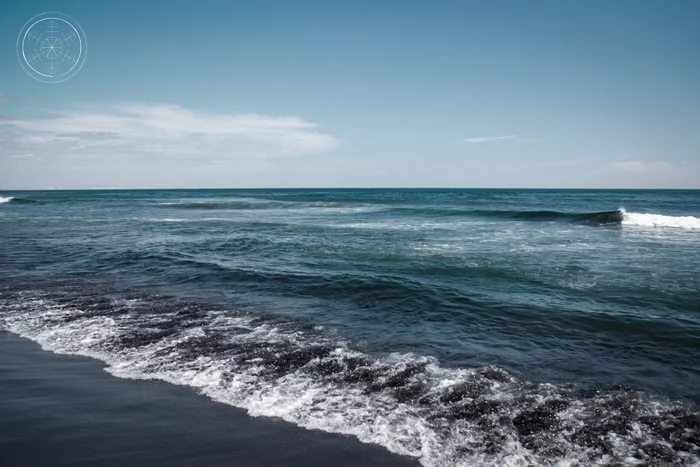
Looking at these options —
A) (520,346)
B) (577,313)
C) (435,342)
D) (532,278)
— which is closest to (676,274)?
(532,278)

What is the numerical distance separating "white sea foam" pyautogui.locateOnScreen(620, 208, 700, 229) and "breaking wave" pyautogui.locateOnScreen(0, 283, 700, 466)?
28076mm

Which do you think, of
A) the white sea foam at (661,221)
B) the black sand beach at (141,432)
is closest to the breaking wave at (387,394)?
the black sand beach at (141,432)

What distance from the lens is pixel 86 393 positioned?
18.9ft

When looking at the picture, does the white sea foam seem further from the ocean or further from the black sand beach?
the black sand beach

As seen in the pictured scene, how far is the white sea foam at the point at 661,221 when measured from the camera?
2732 centimetres

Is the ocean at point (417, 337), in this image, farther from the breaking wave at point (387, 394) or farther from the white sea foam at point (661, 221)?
the white sea foam at point (661, 221)

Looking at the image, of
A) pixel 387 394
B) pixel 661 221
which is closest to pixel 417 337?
pixel 387 394

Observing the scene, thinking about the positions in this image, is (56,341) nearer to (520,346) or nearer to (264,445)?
(264,445)

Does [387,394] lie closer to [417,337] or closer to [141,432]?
[417,337]

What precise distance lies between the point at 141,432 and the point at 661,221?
34.8m

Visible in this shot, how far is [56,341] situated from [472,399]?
7323 mm

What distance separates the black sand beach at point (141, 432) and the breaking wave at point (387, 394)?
0.89 ft

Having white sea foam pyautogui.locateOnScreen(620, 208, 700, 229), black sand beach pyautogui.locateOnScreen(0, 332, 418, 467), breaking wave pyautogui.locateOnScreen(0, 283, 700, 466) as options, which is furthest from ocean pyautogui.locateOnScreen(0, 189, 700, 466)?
white sea foam pyautogui.locateOnScreen(620, 208, 700, 229)

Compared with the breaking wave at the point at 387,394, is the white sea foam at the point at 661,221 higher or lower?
higher
